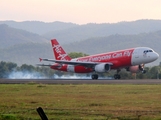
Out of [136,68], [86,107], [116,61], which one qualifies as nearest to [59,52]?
[116,61]

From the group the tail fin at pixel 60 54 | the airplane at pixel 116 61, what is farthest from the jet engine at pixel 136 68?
the tail fin at pixel 60 54

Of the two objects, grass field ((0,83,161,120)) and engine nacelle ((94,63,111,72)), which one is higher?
grass field ((0,83,161,120))

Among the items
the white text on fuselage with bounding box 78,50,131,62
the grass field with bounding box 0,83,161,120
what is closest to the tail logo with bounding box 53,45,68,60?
the white text on fuselage with bounding box 78,50,131,62

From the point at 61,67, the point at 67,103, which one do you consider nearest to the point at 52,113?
the point at 67,103

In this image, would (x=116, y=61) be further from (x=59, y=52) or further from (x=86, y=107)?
(x=86, y=107)

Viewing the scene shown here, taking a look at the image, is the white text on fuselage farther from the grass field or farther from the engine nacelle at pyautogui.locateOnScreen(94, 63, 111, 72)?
the grass field

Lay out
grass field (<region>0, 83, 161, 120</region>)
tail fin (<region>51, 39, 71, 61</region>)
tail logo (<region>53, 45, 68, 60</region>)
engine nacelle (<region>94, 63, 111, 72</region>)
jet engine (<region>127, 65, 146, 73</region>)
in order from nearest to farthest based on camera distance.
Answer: grass field (<region>0, 83, 161, 120</region>), engine nacelle (<region>94, 63, 111, 72</region>), jet engine (<region>127, 65, 146, 73</region>), tail fin (<region>51, 39, 71, 61</region>), tail logo (<region>53, 45, 68, 60</region>)

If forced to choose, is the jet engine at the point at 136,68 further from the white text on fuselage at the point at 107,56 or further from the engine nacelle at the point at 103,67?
the engine nacelle at the point at 103,67

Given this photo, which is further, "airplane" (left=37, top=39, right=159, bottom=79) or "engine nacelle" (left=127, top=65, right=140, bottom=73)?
"engine nacelle" (left=127, top=65, right=140, bottom=73)

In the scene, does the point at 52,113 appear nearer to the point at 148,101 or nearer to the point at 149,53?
the point at 148,101

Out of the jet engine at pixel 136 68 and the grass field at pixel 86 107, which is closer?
the grass field at pixel 86 107

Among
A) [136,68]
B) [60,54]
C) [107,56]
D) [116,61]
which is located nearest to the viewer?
[116,61]

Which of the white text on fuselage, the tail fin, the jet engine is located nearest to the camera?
the white text on fuselage

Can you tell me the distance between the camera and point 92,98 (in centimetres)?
3412
